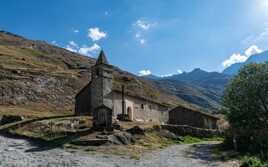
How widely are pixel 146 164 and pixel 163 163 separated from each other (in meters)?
1.49

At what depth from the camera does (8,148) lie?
2502 cm

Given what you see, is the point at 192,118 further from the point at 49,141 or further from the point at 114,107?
the point at 49,141

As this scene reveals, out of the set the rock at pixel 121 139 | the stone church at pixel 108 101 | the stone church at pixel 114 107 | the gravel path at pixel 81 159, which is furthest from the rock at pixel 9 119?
the rock at pixel 121 139

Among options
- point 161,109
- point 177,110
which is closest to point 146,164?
point 177,110

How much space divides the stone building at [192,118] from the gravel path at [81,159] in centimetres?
2989

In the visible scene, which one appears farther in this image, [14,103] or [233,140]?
[14,103]

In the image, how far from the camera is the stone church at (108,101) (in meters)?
44.5

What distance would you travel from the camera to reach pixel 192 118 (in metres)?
57.6

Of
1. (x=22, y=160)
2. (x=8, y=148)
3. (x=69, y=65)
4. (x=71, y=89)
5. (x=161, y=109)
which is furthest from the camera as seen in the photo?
(x=69, y=65)

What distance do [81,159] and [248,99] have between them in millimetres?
25467

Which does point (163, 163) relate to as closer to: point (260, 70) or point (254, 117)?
point (254, 117)

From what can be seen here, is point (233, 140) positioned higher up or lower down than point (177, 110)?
lower down

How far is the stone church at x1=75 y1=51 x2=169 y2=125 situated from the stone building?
5411 millimetres

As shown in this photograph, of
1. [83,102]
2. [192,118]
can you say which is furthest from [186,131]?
[83,102]
